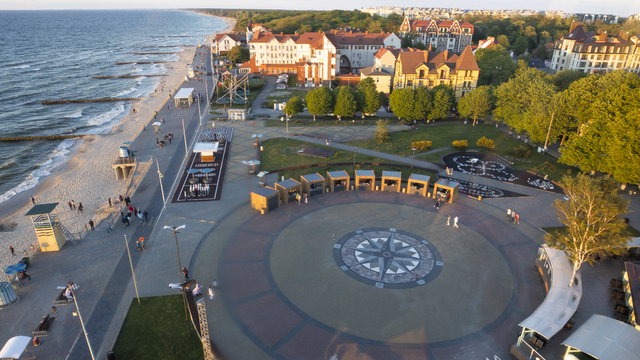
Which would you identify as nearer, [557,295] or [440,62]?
[557,295]

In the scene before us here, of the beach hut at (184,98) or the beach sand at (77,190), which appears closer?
the beach sand at (77,190)

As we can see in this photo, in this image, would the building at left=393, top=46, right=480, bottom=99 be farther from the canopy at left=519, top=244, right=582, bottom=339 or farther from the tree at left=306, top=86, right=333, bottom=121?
the canopy at left=519, top=244, right=582, bottom=339

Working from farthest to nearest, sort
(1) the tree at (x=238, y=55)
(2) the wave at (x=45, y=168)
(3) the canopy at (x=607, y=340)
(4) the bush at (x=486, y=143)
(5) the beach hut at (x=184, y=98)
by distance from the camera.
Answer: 1. (1) the tree at (x=238, y=55)
2. (5) the beach hut at (x=184, y=98)
3. (4) the bush at (x=486, y=143)
4. (2) the wave at (x=45, y=168)
5. (3) the canopy at (x=607, y=340)

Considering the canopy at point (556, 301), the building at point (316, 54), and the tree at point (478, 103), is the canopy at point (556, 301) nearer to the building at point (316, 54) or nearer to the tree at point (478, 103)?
the tree at point (478, 103)

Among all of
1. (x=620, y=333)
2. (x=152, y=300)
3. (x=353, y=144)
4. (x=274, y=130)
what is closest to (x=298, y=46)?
(x=274, y=130)

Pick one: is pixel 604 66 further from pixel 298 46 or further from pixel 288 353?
pixel 288 353

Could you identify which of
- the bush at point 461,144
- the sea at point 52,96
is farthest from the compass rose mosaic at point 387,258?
the sea at point 52,96
